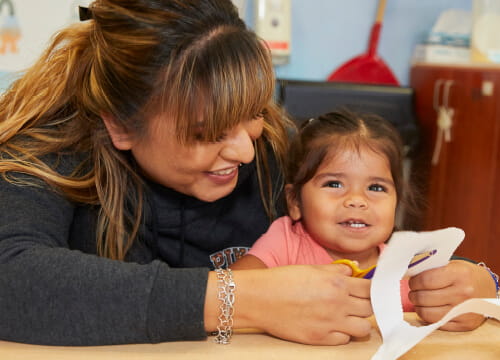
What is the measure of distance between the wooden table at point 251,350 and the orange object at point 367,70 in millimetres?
2128

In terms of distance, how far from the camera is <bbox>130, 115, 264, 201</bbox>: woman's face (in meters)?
0.98

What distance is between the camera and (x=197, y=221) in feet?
4.12

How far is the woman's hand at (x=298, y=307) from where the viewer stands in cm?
79

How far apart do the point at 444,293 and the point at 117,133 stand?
60 centimetres

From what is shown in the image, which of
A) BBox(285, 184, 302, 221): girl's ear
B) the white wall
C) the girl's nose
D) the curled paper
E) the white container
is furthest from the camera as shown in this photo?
the white wall

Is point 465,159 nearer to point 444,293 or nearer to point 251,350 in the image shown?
point 444,293

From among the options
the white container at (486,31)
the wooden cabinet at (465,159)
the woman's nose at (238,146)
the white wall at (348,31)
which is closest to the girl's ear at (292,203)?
the woman's nose at (238,146)

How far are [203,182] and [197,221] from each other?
8.3 inches

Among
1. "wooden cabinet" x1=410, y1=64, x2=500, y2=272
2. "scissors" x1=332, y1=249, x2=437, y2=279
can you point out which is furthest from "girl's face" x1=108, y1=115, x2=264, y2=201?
"wooden cabinet" x1=410, y1=64, x2=500, y2=272

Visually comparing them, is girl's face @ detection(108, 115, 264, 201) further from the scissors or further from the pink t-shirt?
the scissors

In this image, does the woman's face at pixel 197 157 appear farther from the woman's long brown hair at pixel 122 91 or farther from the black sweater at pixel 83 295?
the black sweater at pixel 83 295

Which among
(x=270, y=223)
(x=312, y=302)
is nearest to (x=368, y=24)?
(x=270, y=223)

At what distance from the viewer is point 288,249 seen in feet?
3.92

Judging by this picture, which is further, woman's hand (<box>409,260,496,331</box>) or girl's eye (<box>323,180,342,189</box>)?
girl's eye (<box>323,180,342,189</box>)
